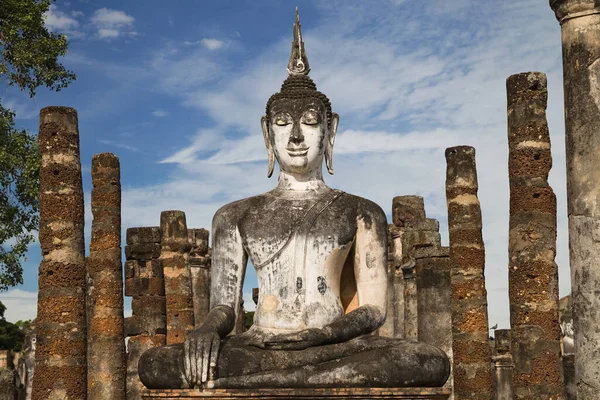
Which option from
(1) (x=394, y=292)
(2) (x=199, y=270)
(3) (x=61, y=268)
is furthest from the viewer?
(2) (x=199, y=270)

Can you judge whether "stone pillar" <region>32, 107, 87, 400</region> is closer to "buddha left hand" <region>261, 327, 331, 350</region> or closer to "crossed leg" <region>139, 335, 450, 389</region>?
"crossed leg" <region>139, 335, 450, 389</region>

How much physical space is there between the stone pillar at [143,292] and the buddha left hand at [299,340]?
13.3 m

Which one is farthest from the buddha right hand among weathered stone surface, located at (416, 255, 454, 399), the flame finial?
weathered stone surface, located at (416, 255, 454, 399)

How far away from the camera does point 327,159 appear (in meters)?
7.78

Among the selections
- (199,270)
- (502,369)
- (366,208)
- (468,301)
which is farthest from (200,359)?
(502,369)

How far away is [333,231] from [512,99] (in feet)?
24.7

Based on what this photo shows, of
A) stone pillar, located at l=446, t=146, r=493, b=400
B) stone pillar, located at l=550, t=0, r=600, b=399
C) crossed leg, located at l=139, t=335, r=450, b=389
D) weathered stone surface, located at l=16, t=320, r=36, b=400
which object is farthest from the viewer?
weathered stone surface, located at l=16, t=320, r=36, b=400

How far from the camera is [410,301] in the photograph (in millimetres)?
21500

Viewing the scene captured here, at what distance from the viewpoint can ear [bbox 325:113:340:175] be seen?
7773 millimetres

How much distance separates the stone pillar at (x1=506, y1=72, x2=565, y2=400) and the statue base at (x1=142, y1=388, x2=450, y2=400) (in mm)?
7596

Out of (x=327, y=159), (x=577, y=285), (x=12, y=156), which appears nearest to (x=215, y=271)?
(x=327, y=159)

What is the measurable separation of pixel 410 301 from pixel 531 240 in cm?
785

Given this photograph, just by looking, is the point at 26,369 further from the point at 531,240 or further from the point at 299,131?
the point at 299,131

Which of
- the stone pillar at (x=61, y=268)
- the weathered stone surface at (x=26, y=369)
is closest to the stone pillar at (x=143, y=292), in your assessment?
the weathered stone surface at (x=26, y=369)
